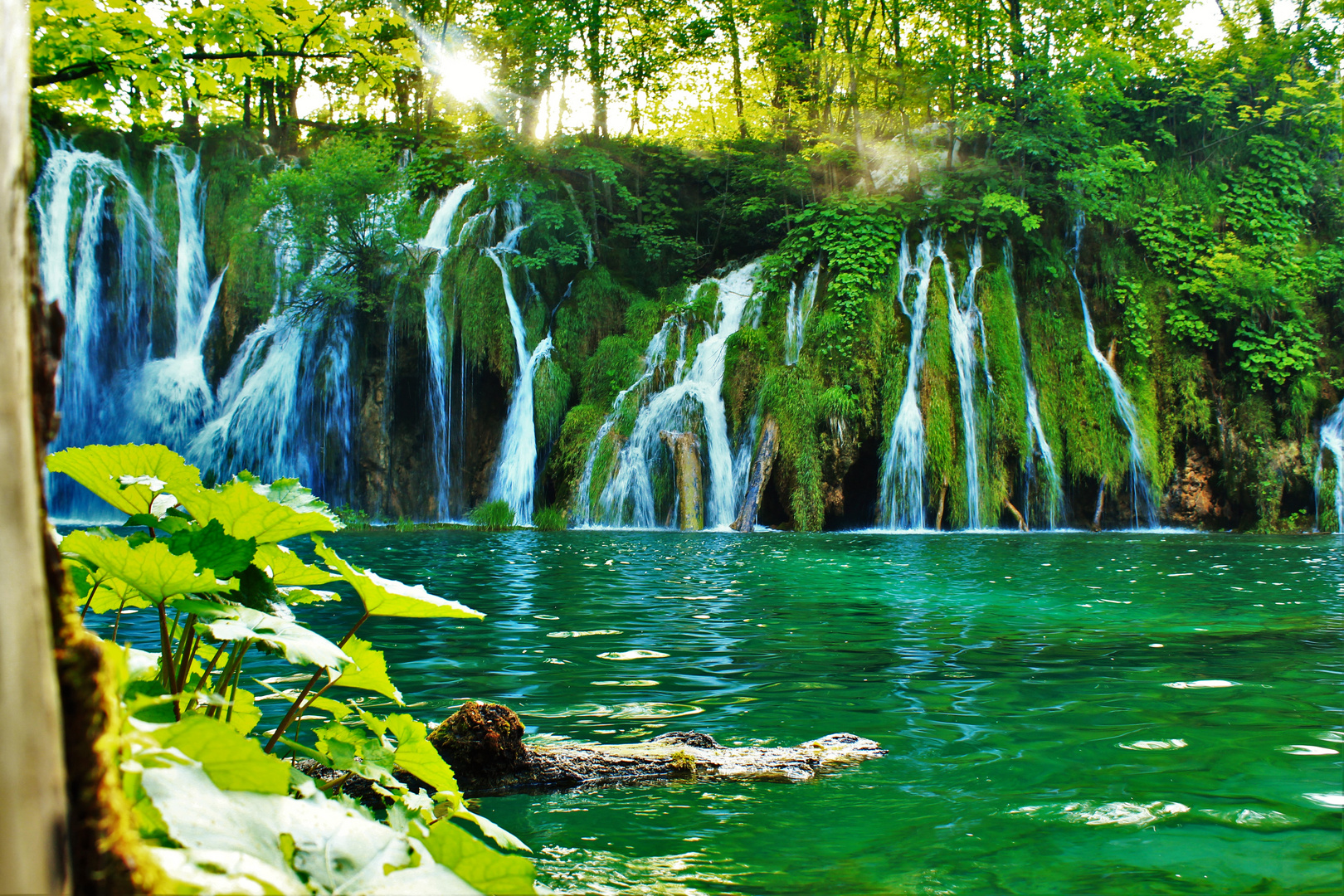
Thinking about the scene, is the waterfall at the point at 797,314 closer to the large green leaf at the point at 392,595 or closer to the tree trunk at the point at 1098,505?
the tree trunk at the point at 1098,505

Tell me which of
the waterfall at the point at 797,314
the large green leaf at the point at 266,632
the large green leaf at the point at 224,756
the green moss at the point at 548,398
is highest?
the waterfall at the point at 797,314

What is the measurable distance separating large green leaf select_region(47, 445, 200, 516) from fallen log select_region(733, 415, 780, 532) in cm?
1553

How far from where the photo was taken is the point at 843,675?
471 centimetres

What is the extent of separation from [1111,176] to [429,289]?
16.0 metres

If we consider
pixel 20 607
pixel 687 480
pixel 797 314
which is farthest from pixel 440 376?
pixel 20 607

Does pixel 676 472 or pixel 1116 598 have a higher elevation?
pixel 676 472

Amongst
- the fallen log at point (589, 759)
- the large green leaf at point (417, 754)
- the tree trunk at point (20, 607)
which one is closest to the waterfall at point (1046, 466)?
the fallen log at point (589, 759)

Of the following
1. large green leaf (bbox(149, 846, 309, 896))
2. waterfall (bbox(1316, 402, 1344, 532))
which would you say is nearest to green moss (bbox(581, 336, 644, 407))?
waterfall (bbox(1316, 402, 1344, 532))

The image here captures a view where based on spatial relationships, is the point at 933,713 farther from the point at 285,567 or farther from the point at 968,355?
the point at 968,355

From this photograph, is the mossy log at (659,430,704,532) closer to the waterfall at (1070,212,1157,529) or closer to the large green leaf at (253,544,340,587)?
the waterfall at (1070,212,1157,529)

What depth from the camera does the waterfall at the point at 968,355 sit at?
1734 cm

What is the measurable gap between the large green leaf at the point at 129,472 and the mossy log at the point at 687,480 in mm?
15370

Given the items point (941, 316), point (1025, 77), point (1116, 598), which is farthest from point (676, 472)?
point (1025, 77)

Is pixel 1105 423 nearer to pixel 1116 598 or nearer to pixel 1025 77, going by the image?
pixel 1025 77
